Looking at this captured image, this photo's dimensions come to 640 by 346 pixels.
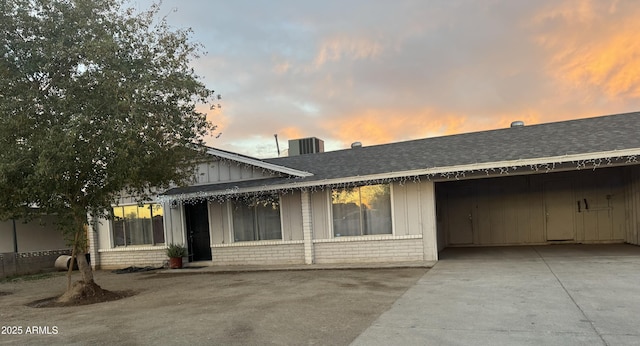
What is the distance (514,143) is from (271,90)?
8.99m

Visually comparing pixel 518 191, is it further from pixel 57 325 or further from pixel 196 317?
pixel 57 325

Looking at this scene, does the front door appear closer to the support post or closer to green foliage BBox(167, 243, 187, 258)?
the support post

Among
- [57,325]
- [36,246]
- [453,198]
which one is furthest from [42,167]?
[453,198]

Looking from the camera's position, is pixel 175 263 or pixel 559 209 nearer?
pixel 175 263

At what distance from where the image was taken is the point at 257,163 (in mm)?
12773

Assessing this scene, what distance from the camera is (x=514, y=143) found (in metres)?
11.6

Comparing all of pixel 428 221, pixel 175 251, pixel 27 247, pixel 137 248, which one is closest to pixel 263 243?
pixel 175 251

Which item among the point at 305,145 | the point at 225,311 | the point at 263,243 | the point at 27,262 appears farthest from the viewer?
the point at 305,145

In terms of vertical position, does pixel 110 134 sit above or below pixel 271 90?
below

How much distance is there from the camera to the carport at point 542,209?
13.7 meters

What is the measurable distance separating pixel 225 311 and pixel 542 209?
462 inches

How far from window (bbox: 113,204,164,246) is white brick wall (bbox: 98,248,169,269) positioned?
295mm

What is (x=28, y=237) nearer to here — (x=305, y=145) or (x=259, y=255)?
(x=259, y=255)

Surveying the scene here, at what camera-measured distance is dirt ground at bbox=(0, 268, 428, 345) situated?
5707 mm
